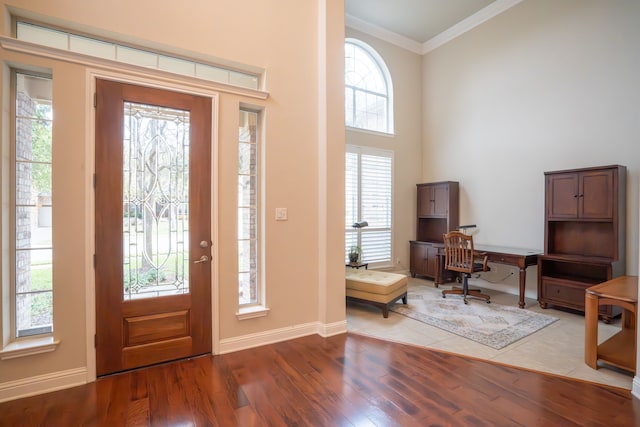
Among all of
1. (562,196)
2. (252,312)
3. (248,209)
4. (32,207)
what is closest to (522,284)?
(562,196)

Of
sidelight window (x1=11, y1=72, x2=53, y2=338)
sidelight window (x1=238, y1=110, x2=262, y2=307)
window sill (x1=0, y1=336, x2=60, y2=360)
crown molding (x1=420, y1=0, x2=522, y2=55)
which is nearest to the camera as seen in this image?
window sill (x1=0, y1=336, x2=60, y2=360)

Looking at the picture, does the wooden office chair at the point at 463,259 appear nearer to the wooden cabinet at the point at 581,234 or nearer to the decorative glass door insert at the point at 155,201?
the wooden cabinet at the point at 581,234

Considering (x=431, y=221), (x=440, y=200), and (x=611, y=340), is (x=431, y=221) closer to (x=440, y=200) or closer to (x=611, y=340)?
Result: (x=440, y=200)

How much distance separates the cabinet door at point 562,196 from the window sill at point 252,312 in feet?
13.1

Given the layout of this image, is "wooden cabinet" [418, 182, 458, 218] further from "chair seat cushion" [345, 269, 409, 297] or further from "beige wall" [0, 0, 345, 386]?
"beige wall" [0, 0, 345, 386]

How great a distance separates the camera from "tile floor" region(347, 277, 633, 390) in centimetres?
251

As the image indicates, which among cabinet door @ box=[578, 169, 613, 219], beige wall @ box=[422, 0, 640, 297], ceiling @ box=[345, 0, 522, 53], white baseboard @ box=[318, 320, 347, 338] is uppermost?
ceiling @ box=[345, 0, 522, 53]

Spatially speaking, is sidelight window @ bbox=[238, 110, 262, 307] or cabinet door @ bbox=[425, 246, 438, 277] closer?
sidelight window @ bbox=[238, 110, 262, 307]

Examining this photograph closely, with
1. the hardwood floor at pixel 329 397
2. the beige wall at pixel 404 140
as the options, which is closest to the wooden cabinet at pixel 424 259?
the beige wall at pixel 404 140

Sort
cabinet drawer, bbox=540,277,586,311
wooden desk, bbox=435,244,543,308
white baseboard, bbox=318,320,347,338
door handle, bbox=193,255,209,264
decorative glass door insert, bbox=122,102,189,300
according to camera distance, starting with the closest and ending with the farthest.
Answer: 1. decorative glass door insert, bbox=122,102,189,300
2. door handle, bbox=193,255,209,264
3. white baseboard, bbox=318,320,347,338
4. cabinet drawer, bbox=540,277,586,311
5. wooden desk, bbox=435,244,543,308

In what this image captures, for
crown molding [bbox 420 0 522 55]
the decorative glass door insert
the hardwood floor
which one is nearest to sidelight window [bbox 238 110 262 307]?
the decorative glass door insert

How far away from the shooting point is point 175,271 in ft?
8.69

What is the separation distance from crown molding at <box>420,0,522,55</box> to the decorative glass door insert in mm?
5396

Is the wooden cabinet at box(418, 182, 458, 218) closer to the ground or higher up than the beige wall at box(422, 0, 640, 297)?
closer to the ground
